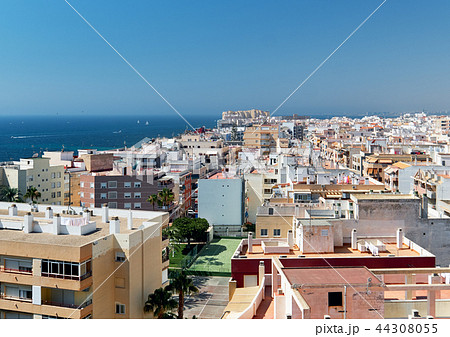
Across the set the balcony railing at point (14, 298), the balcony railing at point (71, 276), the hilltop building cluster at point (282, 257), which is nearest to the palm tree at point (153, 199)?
the hilltop building cluster at point (282, 257)

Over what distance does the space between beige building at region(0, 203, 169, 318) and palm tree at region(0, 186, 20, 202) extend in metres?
10.3

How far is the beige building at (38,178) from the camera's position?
17.1m

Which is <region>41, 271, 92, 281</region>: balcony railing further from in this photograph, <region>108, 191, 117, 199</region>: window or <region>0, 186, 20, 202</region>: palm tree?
<region>0, 186, 20, 202</region>: palm tree

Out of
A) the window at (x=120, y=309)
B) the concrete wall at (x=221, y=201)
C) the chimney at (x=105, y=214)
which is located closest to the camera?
the window at (x=120, y=309)

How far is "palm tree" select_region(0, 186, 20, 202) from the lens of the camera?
627 inches

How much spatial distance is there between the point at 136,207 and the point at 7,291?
1056cm

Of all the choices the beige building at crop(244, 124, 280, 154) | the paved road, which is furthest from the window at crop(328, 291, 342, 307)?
the beige building at crop(244, 124, 280, 154)

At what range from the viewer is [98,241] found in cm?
563

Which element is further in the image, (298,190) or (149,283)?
(298,190)

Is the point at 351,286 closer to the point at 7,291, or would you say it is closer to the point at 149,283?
the point at 149,283

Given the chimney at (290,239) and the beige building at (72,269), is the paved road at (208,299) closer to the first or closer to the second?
the chimney at (290,239)

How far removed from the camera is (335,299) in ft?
12.8

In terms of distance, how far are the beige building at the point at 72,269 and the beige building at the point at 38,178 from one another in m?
11.3
